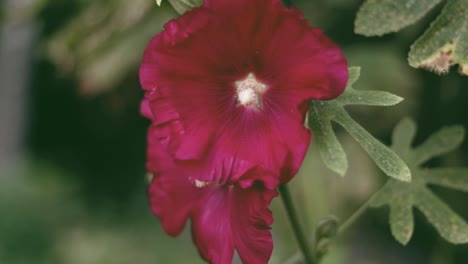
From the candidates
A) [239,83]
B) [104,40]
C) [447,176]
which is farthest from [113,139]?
[239,83]

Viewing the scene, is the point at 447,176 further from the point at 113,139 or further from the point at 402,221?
the point at 113,139

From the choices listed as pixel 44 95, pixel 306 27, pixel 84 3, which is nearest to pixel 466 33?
pixel 306 27

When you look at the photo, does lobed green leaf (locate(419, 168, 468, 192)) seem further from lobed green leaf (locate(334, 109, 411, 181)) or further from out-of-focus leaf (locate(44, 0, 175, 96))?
out-of-focus leaf (locate(44, 0, 175, 96))

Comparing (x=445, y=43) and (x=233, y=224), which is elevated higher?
(x=445, y=43)

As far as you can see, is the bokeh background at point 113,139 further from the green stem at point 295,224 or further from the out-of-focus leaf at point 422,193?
the green stem at point 295,224

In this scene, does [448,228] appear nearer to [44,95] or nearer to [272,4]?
[272,4]

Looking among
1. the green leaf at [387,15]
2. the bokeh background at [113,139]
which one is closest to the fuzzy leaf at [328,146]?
the green leaf at [387,15]
